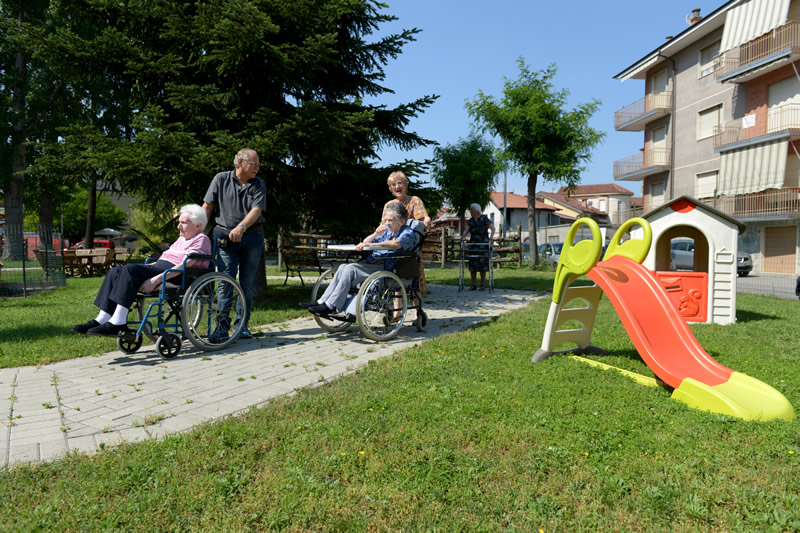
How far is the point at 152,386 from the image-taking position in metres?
3.61

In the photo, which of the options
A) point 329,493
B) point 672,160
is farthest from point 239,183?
point 672,160

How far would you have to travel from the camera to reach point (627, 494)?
2084mm

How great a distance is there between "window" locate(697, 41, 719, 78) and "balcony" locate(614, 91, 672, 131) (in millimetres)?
2203

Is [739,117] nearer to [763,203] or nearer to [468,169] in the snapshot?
[763,203]

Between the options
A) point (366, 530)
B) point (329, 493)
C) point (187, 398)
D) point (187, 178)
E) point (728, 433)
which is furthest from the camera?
point (187, 178)

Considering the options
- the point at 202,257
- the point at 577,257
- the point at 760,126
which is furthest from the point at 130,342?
the point at 760,126

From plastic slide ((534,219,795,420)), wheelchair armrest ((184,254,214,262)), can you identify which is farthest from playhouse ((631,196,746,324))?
wheelchair armrest ((184,254,214,262))

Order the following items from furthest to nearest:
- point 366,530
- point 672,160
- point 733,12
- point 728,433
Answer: point 672,160 → point 733,12 → point 728,433 → point 366,530

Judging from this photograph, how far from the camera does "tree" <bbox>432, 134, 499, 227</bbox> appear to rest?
1198 inches

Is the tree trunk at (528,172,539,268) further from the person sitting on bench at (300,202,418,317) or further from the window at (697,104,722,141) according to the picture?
the person sitting on bench at (300,202,418,317)

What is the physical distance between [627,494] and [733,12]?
1076 inches

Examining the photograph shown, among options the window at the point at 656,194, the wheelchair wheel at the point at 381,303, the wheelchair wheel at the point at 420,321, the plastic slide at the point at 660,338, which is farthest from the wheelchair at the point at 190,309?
the window at the point at 656,194

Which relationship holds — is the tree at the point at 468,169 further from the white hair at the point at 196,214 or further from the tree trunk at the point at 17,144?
the white hair at the point at 196,214

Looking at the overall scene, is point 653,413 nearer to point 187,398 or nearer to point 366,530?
point 366,530
